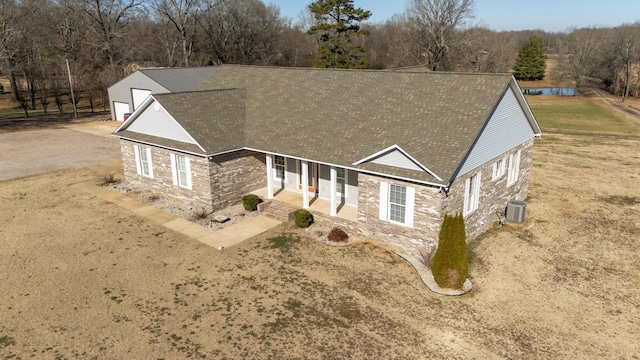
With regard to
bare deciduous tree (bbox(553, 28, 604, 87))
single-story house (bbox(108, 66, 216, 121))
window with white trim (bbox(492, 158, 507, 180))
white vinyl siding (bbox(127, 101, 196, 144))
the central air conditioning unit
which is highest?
bare deciduous tree (bbox(553, 28, 604, 87))

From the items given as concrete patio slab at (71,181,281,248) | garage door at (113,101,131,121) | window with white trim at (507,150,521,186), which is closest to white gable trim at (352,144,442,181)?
concrete patio slab at (71,181,281,248)

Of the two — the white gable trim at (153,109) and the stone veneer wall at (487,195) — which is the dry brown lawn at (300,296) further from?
the white gable trim at (153,109)

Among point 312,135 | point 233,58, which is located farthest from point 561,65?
point 312,135

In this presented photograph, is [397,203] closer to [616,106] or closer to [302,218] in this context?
[302,218]

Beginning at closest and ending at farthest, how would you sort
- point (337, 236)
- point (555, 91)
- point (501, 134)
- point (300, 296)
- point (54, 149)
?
point (300, 296)
point (337, 236)
point (501, 134)
point (54, 149)
point (555, 91)

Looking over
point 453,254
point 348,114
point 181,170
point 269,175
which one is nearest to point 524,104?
point 348,114

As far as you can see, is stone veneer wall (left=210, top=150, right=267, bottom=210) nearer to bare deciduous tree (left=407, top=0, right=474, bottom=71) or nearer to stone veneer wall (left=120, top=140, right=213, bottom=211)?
stone veneer wall (left=120, top=140, right=213, bottom=211)
